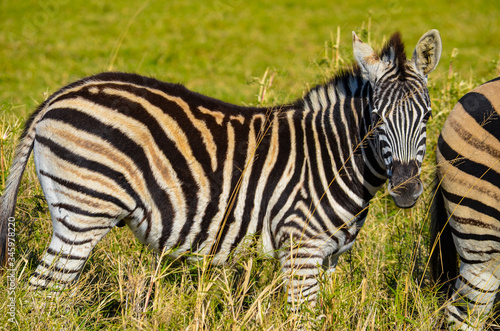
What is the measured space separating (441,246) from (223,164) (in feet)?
6.11

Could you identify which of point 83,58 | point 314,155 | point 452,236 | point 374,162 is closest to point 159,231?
point 314,155

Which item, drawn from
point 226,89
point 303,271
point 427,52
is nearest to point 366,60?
point 427,52

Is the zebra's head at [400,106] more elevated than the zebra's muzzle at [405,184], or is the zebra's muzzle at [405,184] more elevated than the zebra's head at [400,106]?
the zebra's head at [400,106]

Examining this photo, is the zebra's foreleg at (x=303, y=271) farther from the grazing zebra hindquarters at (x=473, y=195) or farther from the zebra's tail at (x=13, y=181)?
the zebra's tail at (x=13, y=181)

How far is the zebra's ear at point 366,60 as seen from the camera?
3.83 m

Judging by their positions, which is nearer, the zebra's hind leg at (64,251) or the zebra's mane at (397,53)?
the zebra's hind leg at (64,251)

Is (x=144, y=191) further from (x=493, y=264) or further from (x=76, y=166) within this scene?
(x=493, y=264)

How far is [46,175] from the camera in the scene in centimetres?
359

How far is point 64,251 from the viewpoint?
11.7ft

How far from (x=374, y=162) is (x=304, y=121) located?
0.61m

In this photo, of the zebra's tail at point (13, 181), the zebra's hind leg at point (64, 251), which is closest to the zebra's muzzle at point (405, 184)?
the zebra's hind leg at point (64, 251)

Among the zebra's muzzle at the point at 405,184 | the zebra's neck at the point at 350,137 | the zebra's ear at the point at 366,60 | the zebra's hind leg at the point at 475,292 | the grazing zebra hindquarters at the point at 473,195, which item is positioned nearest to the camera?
the zebra's muzzle at the point at 405,184

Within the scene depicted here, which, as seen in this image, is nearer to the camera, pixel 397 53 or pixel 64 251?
pixel 64 251

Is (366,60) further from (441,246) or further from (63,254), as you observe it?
(63,254)
